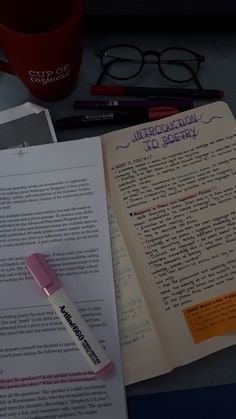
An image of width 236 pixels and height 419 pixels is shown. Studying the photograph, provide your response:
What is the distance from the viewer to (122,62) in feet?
2.14

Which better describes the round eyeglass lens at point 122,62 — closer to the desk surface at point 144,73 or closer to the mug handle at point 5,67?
the desk surface at point 144,73

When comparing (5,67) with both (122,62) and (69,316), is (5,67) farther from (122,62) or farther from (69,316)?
(69,316)

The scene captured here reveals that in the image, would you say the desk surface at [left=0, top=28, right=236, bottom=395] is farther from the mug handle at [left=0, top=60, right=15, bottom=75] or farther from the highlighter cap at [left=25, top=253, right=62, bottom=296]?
the highlighter cap at [left=25, top=253, right=62, bottom=296]

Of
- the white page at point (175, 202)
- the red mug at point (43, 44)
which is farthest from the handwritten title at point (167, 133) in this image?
the red mug at point (43, 44)

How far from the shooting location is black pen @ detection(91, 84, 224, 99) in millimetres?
607

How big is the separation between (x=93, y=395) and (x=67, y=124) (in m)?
0.31

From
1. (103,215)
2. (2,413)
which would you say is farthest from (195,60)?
(2,413)

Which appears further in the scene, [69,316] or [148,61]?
[148,61]

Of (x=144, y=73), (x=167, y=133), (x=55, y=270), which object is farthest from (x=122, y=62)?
(x=55, y=270)

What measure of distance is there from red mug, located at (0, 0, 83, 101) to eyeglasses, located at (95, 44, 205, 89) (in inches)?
2.6

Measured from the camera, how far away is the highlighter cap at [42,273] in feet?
1.65

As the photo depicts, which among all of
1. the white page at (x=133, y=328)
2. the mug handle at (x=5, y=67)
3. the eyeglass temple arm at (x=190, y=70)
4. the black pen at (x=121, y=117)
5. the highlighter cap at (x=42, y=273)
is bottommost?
the white page at (x=133, y=328)

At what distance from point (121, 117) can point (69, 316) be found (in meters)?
0.25

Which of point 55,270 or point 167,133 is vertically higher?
point 167,133
